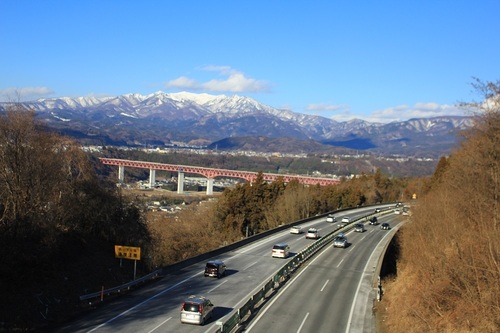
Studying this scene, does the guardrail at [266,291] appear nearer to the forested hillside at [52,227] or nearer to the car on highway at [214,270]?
the car on highway at [214,270]

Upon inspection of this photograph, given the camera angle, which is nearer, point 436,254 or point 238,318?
point 238,318

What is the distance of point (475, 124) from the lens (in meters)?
29.0

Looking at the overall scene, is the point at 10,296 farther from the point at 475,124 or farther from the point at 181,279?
the point at 475,124

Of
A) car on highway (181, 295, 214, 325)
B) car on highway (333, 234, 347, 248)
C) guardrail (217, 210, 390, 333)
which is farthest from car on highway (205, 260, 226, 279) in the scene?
car on highway (333, 234, 347, 248)

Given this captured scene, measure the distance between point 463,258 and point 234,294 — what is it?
1177cm

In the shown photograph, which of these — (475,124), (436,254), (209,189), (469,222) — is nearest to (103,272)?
(436,254)

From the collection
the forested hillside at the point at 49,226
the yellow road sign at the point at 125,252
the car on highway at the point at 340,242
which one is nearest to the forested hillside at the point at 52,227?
the forested hillside at the point at 49,226

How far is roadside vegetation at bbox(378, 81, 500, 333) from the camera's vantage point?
18.1 meters

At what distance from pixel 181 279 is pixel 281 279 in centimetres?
593

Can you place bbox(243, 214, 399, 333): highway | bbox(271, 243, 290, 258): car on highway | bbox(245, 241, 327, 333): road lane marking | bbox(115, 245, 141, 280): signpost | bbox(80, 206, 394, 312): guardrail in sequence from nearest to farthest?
bbox(245, 241, 327, 333): road lane marking
bbox(243, 214, 399, 333): highway
bbox(80, 206, 394, 312): guardrail
bbox(115, 245, 141, 280): signpost
bbox(271, 243, 290, 258): car on highway

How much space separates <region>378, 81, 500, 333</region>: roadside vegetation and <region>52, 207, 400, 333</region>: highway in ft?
9.30

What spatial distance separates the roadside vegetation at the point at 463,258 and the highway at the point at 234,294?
2833 millimetres

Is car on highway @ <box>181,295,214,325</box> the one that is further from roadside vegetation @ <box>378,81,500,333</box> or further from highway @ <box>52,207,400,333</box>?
roadside vegetation @ <box>378,81,500,333</box>

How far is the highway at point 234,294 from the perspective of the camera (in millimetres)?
20375
